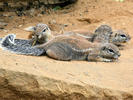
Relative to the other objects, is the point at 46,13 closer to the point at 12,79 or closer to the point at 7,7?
the point at 7,7

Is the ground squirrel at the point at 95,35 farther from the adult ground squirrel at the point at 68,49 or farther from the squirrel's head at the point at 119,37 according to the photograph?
the adult ground squirrel at the point at 68,49

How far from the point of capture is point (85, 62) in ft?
21.2

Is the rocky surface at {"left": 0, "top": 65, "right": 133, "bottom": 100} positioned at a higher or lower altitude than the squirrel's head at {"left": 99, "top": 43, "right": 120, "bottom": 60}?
higher

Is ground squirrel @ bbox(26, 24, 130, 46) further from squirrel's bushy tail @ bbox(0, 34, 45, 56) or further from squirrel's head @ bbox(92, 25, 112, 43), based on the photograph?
squirrel's bushy tail @ bbox(0, 34, 45, 56)

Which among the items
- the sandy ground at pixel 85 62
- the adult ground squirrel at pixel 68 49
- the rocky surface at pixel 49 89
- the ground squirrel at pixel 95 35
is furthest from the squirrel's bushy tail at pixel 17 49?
the rocky surface at pixel 49 89

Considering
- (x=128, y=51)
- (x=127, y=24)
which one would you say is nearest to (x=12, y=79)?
(x=128, y=51)

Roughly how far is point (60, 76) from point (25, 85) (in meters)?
0.49

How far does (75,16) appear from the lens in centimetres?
1081

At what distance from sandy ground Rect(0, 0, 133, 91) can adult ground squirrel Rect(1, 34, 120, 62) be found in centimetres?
22

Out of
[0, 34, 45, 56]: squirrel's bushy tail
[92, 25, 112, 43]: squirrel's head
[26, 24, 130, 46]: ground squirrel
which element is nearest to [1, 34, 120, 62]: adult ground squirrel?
[0, 34, 45, 56]: squirrel's bushy tail

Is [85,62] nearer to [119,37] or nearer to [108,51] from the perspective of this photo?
[108,51]

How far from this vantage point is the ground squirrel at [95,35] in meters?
7.46

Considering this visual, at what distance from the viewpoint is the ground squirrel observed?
7457 mm

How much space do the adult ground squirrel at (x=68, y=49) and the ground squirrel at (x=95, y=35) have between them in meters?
0.75
